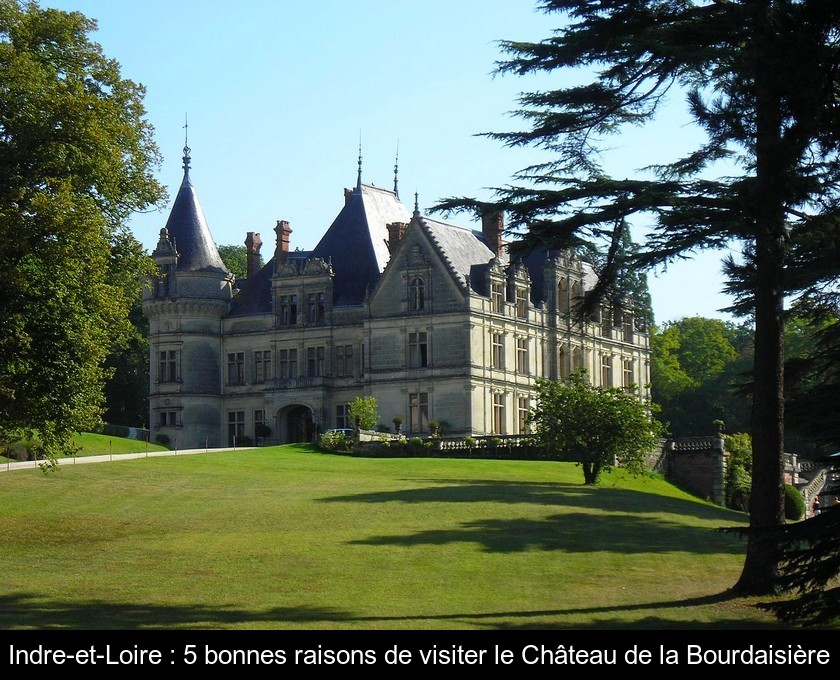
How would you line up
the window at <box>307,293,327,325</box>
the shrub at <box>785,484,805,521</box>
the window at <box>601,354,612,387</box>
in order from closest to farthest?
1. the shrub at <box>785,484,805,521</box>
2. the window at <box>307,293,327,325</box>
3. the window at <box>601,354,612,387</box>

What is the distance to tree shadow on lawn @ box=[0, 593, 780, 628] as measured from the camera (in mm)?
19062

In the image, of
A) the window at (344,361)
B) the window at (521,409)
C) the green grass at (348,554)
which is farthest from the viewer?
the window at (344,361)

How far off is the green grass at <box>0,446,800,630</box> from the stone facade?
74.2ft

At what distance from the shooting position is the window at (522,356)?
6425 cm

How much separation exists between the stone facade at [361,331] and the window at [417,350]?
2.4 inches

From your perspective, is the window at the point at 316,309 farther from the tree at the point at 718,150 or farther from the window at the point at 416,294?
the tree at the point at 718,150

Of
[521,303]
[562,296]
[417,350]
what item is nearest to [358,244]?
[417,350]

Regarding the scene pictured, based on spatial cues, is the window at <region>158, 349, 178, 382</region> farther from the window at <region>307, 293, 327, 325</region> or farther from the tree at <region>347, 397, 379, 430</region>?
the tree at <region>347, 397, 379, 430</region>

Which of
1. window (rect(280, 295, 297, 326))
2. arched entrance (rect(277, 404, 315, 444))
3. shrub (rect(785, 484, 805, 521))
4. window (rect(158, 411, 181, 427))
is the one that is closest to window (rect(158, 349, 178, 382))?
window (rect(158, 411, 181, 427))

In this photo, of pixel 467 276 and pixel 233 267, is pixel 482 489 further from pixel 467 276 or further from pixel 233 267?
pixel 233 267

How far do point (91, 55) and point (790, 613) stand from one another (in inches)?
801

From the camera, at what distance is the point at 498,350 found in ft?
206

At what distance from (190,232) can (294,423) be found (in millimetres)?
10817

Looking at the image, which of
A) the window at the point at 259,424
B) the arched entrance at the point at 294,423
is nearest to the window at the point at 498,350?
the arched entrance at the point at 294,423
